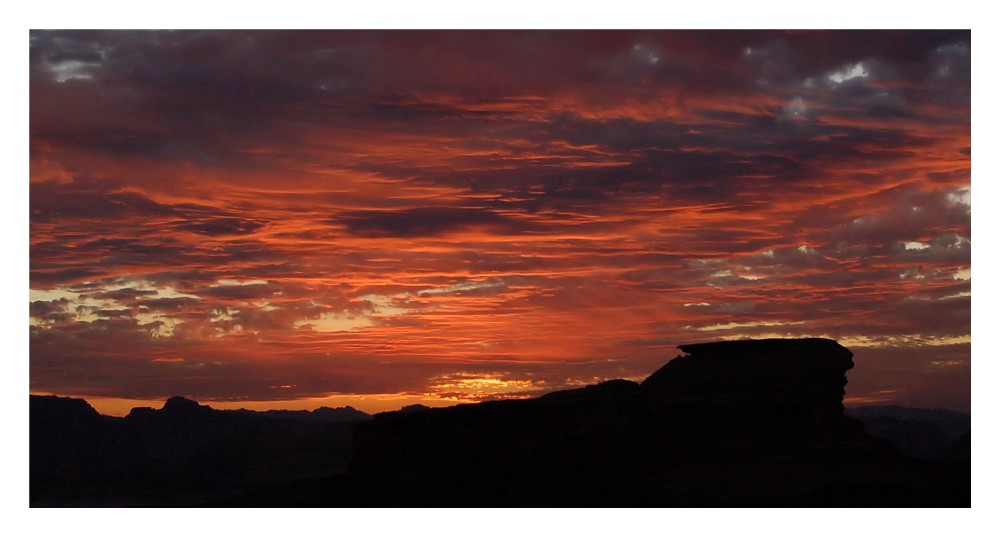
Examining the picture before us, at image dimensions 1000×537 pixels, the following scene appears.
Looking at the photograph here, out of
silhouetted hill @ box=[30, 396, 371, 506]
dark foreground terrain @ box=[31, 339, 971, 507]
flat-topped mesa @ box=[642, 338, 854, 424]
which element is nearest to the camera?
dark foreground terrain @ box=[31, 339, 971, 507]

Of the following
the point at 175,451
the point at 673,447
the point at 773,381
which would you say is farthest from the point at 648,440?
the point at 175,451

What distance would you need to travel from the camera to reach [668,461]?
167ft

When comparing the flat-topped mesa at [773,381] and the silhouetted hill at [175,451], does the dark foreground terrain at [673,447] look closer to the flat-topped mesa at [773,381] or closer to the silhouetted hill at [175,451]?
the flat-topped mesa at [773,381]

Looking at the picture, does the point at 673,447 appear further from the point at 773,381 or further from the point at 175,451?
the point at 175,451

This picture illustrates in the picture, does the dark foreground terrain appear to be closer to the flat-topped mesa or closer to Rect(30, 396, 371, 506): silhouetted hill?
the flat-topped mesa

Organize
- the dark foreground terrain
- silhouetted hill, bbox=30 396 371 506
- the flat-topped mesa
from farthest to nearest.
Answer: silhouetted hill, bbox=30 396 371 506 → the flat-topped mesa → the dark foreground terrain

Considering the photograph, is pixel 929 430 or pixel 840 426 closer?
pixel 840 426

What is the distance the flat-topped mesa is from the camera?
173ft

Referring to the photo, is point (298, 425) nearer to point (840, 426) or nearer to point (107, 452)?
point (107, 452)

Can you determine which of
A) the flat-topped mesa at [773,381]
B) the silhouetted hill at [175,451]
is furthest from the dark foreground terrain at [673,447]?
the silhouetted hill at [175,451]

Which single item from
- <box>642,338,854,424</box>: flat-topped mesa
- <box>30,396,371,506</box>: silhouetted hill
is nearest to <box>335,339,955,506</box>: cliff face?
<box>642,338,854,424</box>: flat-topped mesa

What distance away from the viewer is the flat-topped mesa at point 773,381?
52.7 meters

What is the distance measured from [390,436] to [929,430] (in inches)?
4441
